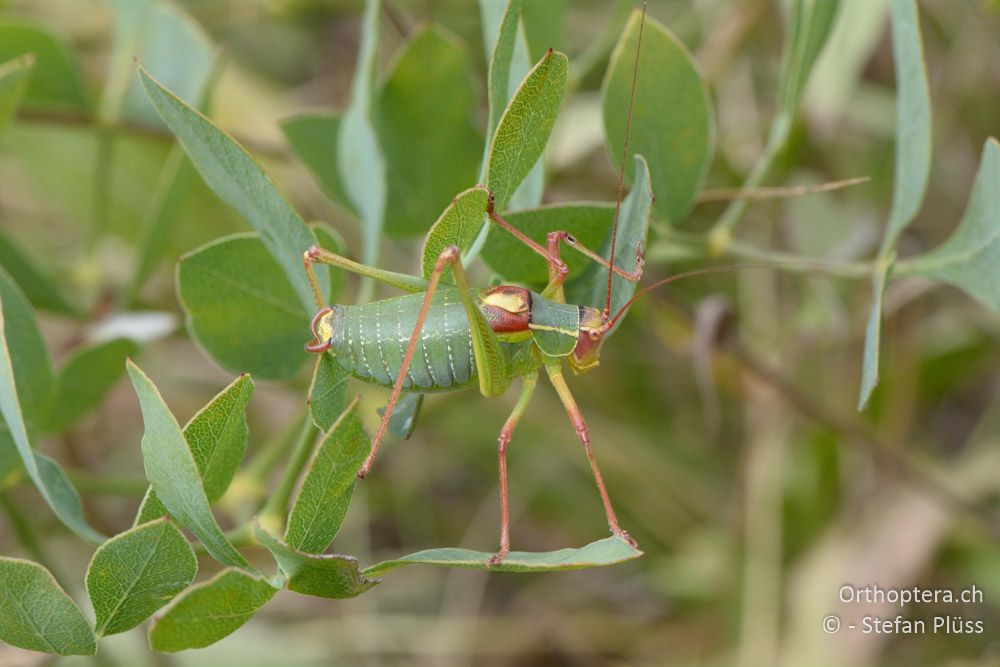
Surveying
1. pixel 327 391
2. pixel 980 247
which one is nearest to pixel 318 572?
pixel 327 391

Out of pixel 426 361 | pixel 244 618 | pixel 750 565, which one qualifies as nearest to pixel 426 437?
pixel 750 565

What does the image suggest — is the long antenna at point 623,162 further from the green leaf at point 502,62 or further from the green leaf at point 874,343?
the green leaf at point 874,343

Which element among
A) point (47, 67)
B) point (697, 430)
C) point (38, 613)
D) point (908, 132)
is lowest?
point (697, 430)

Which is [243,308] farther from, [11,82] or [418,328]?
[11,82]

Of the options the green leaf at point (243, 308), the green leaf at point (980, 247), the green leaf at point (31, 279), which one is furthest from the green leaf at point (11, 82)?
the green leaf at point (980, 247)

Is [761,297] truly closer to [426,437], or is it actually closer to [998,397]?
[998,397]
